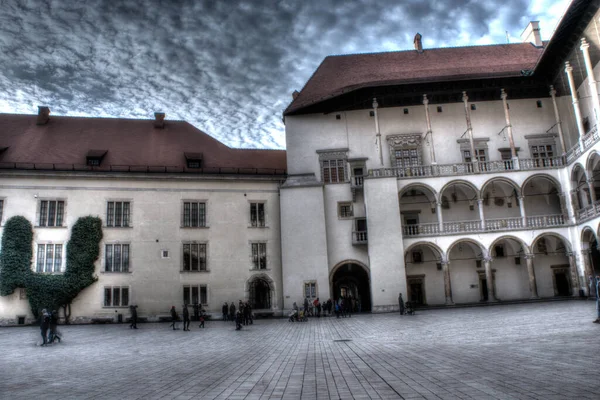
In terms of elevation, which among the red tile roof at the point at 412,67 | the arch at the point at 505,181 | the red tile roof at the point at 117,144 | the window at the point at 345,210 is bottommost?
the window at the point at 345,210

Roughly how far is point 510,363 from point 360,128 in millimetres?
31330

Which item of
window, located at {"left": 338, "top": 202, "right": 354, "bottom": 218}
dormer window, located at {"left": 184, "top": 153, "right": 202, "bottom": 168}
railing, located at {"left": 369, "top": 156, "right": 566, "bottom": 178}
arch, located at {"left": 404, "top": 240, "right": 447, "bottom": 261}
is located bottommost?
arch, located at {"left": 404, "top": 240, "right": 447, "bottom": 261}

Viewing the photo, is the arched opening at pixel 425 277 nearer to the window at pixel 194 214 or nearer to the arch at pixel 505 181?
the arch at pixel 505 181

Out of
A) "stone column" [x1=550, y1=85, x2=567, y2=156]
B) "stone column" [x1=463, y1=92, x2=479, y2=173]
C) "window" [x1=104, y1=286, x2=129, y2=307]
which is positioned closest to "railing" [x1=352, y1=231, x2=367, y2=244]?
"stone column" [x1=463, y1=92, x2=479, y2=173]

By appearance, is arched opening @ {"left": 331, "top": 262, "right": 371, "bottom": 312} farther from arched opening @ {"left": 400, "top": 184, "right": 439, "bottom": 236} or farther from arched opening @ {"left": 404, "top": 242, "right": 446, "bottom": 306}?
arched opening @ {"left": 400, "top": 184, "right": 439, "bottom": 236}

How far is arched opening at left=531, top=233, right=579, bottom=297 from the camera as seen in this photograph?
3831 cm

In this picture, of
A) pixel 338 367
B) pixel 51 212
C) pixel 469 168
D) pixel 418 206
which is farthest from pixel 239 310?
pixel 469 168

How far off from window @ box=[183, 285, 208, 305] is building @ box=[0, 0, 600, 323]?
107mm

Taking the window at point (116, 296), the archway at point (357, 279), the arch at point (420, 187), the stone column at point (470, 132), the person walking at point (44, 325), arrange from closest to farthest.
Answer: the person walking at point (44, 325) → the window at point (116, 296) → the arch at point (420, 187) → the stone column at point (470, 132) → the archway at point (357, 279)

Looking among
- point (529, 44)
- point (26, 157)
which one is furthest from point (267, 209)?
point (529, 44)

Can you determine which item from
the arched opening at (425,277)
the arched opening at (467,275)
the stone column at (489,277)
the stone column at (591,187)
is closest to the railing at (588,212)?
the stone column at (591,187)

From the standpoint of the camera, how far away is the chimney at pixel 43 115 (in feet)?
130

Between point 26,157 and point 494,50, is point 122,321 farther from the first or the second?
point 494,50

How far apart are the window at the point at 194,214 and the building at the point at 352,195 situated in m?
0.11
